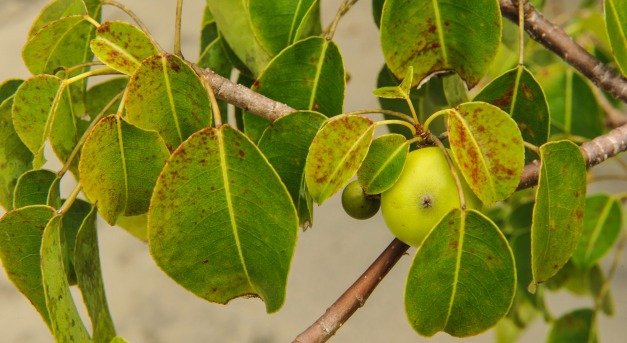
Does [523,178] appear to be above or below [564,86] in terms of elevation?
above

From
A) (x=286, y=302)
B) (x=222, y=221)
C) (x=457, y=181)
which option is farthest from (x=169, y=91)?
(x=286, y=302)

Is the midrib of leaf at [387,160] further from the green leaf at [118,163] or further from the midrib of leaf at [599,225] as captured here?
the midrib of leaf at [599,225]

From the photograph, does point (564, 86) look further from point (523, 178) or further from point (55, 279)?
point (55, 279)

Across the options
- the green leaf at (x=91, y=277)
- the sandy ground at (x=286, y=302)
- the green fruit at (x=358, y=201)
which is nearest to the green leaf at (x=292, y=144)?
the green fruit at (x=358, y=201)

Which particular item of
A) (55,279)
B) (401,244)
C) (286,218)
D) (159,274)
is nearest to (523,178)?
(401,244)

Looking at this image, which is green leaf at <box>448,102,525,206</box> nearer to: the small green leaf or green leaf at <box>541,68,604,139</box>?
the small green leaf

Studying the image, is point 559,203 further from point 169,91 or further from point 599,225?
point 599,225
